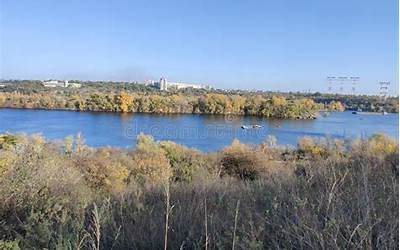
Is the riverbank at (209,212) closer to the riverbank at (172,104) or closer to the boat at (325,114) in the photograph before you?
the boat at (325,114)

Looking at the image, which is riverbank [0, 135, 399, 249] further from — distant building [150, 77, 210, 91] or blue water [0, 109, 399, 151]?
distant building [150, 77, 210, 91]

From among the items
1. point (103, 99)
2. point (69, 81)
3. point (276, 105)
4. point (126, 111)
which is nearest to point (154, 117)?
point (126, 111)

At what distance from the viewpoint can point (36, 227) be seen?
2.44m

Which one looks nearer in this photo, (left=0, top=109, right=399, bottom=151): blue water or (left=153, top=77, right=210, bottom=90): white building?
(left=0, top=109, right=399, bottom=151): blue water

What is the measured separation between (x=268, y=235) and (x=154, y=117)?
48.3 metres

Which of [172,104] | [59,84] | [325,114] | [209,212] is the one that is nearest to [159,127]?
[172,104]

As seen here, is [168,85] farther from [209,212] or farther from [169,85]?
[209,212]

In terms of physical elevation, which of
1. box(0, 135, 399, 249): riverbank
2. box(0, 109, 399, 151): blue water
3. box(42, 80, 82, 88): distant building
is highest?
box(42, 80, 82, 88): distant building

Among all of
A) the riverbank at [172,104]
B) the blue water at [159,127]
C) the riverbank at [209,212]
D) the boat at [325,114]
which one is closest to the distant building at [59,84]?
the riverbank at [172,104]

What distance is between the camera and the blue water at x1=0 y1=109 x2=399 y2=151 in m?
33.3

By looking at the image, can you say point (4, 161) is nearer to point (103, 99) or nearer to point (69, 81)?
point (103, 99)

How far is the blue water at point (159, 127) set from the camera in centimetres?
3331

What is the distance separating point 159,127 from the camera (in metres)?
40.9

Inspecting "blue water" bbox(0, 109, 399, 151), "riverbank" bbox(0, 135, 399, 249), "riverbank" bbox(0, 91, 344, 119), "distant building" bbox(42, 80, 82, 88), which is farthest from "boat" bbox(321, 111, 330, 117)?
"riverbank" bbox(0, 135, 399, 249)
